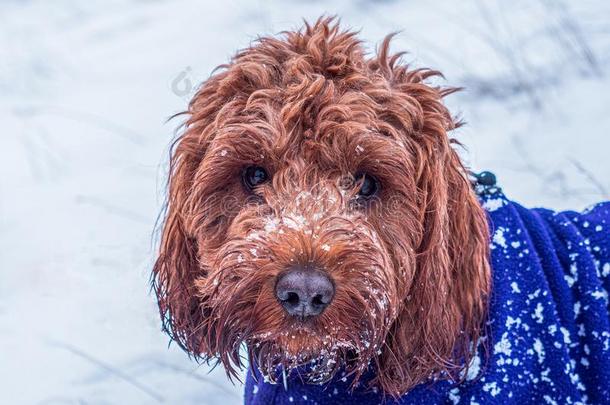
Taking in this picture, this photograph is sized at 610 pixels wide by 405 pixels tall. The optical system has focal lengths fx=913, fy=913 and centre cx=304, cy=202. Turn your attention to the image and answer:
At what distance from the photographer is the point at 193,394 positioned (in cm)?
413

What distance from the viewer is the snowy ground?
4371mm

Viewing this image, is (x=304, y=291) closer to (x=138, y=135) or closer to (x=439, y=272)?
(x=439, y=272)

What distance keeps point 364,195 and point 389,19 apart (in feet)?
13.1

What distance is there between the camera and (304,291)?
261 centimetres

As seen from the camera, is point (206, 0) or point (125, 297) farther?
point (206, 0)

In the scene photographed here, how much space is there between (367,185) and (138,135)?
10.6ft

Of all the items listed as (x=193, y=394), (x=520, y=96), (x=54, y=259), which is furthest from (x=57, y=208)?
(x=520, y=96)

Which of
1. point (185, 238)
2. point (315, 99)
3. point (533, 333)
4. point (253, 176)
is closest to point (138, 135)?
point (185, 238)

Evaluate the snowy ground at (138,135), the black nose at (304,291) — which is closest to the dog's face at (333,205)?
the black nose at (304,291)

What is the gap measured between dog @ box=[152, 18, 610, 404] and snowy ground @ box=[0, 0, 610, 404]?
85cm

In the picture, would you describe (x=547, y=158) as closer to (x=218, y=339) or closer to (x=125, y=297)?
(x=125, y=297)

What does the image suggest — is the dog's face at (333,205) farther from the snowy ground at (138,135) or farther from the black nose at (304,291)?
the snowy ground at (138,135)

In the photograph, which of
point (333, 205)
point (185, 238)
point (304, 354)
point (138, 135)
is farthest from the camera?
point (138, 135)

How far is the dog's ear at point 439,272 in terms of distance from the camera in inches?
120
